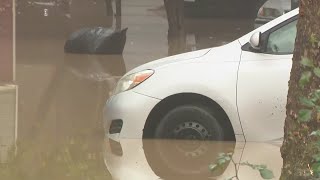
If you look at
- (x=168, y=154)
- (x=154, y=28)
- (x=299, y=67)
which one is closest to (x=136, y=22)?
(x=154, y=28)

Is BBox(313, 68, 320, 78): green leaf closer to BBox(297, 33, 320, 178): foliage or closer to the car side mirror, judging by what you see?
BBox(297, 33, 320, 178): foliage

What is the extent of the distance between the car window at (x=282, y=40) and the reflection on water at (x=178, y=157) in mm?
937

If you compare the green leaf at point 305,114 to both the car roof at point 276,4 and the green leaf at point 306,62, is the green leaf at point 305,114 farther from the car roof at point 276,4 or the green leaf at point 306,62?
the car roof at point 276,4

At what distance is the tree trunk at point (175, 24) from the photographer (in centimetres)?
1694

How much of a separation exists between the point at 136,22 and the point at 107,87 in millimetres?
14620

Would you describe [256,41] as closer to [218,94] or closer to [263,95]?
[263,95]

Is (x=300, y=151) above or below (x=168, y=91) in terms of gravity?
above

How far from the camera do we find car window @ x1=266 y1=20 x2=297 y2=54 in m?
6.43

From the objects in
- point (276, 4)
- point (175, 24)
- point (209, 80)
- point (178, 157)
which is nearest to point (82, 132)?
point (178, 157)

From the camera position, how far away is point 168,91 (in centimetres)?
649

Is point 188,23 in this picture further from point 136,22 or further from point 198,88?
point 198,88

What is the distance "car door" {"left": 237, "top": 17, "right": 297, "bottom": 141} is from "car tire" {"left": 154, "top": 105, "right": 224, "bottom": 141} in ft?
1.00

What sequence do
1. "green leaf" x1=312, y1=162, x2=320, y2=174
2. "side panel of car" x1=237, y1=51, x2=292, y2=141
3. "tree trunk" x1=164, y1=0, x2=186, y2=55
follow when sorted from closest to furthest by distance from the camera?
"green leaf" x1=312, y1=162, x2=320, y2=174 → "side panel of car" x1=237, y1=51, x2=292, y2=141 → "tree trunk" x1=164, y1=0, x2=186, y2=55

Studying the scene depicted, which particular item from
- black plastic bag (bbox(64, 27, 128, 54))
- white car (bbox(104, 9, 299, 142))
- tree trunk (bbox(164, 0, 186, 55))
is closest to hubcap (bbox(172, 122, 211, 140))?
white car (bbox(104, 9, 299, 142))
